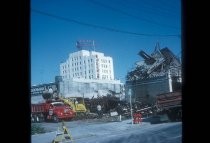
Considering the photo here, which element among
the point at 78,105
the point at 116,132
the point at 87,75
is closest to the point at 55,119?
the point at 78,105

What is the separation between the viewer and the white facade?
2.87m

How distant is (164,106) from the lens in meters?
3.83

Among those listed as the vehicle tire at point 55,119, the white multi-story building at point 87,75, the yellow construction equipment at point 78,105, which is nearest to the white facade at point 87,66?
the white multi-story building at point 87,75

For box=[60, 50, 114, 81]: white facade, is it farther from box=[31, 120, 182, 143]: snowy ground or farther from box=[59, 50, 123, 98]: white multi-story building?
box=[31, 120, 182, 143]: snowy ground

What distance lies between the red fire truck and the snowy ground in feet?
0.26

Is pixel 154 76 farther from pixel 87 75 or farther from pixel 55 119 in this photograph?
pixel 55 119

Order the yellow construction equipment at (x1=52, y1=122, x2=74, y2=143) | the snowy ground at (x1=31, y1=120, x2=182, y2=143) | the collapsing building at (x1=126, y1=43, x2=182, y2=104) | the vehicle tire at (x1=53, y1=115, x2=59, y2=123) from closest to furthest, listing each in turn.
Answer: the yellow construction equipment at (x1=52, y1=122, x2=74, y2=143), the snowy ground at (x1=31, y1=120, x2=182, y2=143), the vehicle tire at (x1=53, y1=115, x2=59, y2=123), the collapsing building at (x1=126, y1=43, x2=182, y2=104)

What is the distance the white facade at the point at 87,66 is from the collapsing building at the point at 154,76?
27 cm

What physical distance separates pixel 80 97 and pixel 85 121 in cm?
22

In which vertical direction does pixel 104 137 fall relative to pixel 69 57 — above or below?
below

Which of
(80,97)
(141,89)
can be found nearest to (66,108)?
(80,97)

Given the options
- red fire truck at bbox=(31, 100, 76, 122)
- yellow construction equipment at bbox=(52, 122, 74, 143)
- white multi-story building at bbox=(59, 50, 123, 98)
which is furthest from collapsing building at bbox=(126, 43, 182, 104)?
yellow construction equipment at bbox=(52, 122, 74, 143)

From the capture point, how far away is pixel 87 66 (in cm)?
300
